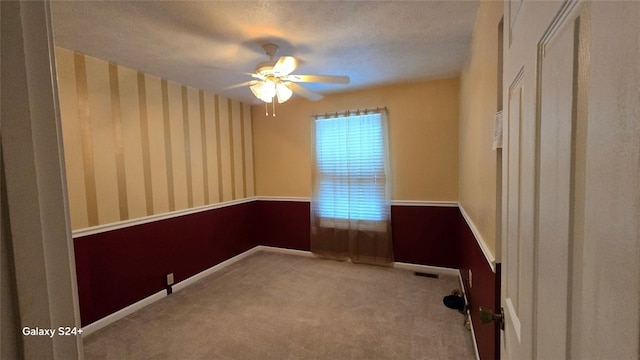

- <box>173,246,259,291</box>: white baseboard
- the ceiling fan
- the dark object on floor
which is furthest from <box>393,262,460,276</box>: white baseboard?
the ceiling fan

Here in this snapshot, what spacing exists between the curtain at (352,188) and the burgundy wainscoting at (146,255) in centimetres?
133

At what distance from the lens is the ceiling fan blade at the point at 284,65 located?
1959 millimetres

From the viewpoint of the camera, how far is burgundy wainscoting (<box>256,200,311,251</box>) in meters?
4.05

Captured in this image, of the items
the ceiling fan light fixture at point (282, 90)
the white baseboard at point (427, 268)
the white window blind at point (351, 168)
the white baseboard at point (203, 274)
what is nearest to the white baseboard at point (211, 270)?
the white baseboard at point (203, 274)

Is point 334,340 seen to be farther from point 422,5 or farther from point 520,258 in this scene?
point 422,5

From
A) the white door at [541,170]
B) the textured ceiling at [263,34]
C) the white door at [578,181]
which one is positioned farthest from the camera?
the textured ceiling at [263,34]

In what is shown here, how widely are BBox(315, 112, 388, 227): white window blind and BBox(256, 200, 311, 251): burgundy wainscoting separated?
384mm

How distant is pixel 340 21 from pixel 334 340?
2.39 m

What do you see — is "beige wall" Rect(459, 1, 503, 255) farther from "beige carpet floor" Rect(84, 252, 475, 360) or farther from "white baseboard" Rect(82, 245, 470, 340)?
"white baseboard" Rect(82, 245, 470, 340)

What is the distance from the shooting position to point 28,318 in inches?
14.2

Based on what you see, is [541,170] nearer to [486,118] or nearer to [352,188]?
[486,118]

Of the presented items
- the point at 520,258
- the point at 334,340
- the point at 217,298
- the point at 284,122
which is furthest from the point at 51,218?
the point at 284,122

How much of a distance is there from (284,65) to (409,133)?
200 centimetres

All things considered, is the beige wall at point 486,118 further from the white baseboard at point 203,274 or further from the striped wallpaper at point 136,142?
the striped wallpaper at point 136,142
